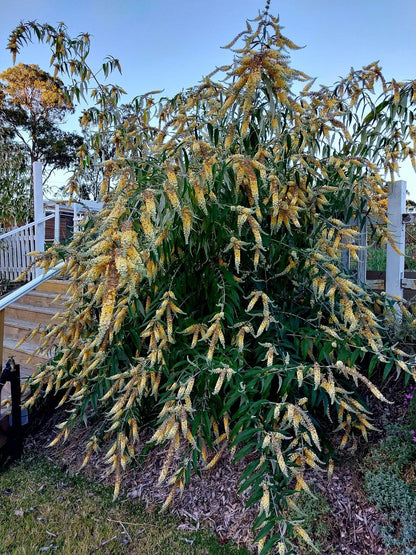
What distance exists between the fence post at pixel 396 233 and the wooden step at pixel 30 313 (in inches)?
123

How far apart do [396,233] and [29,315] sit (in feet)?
12.2

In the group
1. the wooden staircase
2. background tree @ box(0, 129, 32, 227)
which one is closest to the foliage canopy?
the wooden staircase

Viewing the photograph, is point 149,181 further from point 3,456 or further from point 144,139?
point 3,456

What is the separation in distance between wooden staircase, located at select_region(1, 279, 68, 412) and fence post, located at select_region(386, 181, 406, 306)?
2.95 m

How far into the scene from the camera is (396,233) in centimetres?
268

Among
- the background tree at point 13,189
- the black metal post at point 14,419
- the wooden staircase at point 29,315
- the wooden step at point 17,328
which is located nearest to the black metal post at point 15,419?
the black metal post at point 14,419

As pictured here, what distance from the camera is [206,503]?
203 cm

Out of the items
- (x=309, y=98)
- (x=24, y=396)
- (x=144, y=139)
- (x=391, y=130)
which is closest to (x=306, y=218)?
(x=309, y=98)

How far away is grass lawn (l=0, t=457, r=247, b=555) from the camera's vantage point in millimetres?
1805

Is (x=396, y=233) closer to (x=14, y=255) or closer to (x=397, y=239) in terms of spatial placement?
(x=397, y=239)

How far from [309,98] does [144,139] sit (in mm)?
1131

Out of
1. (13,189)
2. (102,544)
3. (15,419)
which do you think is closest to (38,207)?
(13,189)

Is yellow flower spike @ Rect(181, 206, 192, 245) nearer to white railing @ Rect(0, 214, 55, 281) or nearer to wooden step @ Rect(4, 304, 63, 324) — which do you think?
wooden step @ Rect(4, 304, 63, 324)

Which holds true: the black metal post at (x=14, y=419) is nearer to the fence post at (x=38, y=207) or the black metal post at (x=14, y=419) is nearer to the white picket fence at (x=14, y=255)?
the fence post at (x=38, y=207)
